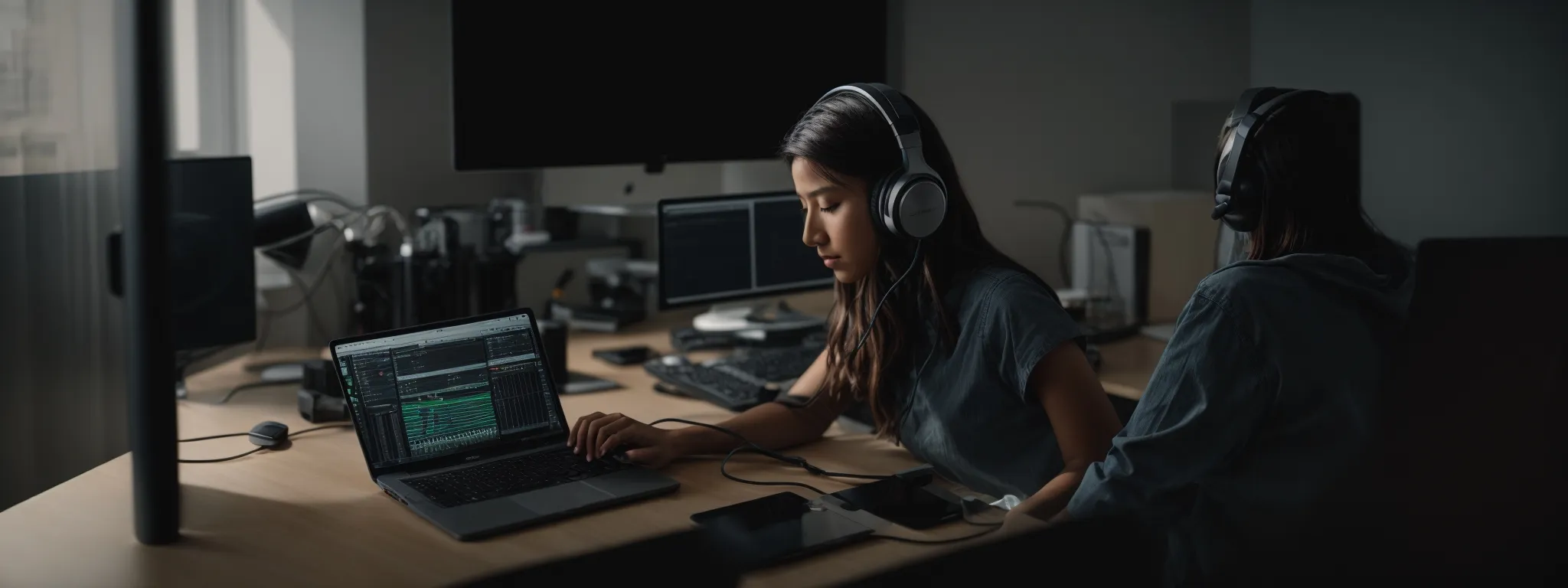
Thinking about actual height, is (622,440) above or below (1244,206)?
below

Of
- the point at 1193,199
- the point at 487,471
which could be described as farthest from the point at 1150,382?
the point at 1193,199

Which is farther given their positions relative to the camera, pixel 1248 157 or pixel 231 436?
pixel 231 436

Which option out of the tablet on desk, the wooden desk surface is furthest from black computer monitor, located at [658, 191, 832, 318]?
the tablet on desk

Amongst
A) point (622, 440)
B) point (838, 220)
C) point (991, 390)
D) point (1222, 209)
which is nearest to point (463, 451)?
point (622, 440)

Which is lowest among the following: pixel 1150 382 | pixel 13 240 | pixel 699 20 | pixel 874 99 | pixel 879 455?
pixel 879 455

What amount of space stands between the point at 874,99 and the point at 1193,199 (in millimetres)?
1502

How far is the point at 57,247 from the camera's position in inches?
67.3

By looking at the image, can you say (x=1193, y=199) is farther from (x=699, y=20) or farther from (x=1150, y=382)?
(x=1150, y=382)

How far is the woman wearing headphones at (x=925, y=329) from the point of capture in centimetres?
156

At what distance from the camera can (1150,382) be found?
135 centimetres

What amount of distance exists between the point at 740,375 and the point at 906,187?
0.69 metres

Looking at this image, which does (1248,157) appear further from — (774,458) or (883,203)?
(774,458)

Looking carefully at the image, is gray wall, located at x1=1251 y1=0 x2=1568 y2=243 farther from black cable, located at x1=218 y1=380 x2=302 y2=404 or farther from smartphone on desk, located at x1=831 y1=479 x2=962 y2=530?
black cable, located at x1=218 y1=380 x2=302 y2=404

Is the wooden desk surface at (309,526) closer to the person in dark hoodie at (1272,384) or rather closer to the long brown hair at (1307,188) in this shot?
the person in dark hoodie at (1272,384)
